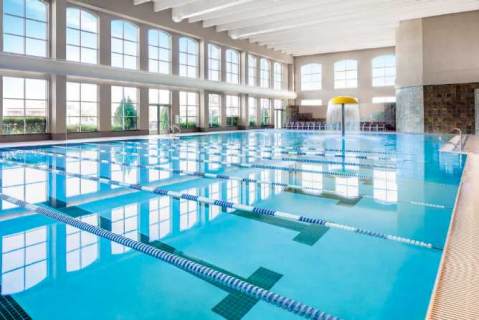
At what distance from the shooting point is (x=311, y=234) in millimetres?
2809

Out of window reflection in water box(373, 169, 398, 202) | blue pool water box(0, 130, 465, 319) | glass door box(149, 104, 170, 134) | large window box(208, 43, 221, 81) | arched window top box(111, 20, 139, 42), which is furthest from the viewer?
large window box(208, 43, 221, 81)

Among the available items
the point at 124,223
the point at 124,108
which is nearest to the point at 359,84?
the point at 124,108

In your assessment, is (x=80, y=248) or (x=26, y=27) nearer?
(x=80, y=248)

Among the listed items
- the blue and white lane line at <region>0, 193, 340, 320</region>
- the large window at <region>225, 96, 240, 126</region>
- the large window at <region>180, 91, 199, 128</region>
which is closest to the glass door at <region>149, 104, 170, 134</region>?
the large window at <region>180, 91, 199, 128</region>

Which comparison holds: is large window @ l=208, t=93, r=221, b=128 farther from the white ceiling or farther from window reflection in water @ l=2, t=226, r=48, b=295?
window reflection in water @ l=2, t=226, r=48, b=295

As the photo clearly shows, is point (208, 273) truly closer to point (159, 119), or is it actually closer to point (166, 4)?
point (166, 4)

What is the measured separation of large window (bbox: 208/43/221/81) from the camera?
61.8ft

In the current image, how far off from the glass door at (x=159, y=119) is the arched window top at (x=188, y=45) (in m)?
2.91

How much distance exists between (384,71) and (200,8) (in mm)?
13002

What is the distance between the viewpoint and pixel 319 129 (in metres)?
23.5

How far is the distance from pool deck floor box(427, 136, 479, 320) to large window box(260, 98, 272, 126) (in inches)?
809

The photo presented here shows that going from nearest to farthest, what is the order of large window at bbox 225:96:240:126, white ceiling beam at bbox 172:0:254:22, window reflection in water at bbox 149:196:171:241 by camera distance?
1. window reflection in water at bbox 149:196:171:241
2. white ceiling beam at bbox 172:0:254:22
3. large window at bbox 225:96:240:126

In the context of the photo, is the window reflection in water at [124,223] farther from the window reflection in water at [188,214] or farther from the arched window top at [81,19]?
the arched window top at [81,19]

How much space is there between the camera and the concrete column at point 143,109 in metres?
15.4
